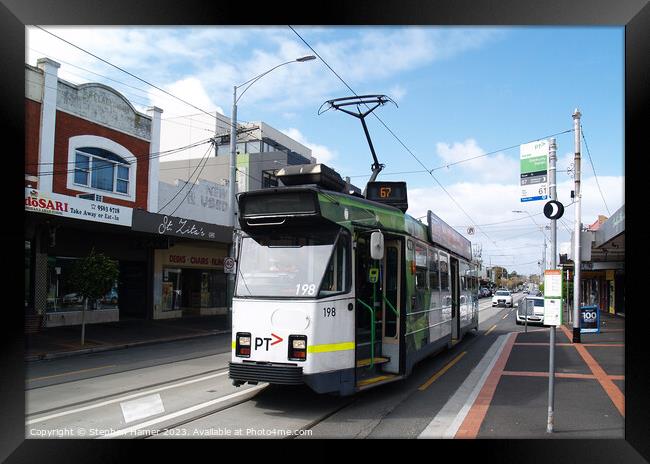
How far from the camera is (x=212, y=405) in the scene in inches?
318

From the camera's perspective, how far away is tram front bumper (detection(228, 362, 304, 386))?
23.4ft

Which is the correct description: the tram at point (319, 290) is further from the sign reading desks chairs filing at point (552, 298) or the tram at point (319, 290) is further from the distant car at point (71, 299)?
the distant car at point (71, 299)

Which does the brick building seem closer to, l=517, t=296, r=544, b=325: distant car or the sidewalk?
the sidewalk

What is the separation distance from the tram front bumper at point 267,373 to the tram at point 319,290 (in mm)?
14

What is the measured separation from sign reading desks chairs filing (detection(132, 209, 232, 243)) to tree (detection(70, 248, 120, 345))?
2.75 meters

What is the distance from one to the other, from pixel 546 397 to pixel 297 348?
4616 mm

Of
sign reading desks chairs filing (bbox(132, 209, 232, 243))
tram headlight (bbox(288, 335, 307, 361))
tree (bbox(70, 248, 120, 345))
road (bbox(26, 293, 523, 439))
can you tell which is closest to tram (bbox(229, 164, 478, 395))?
tram headlight (bbox(288, 335, 307, 361))

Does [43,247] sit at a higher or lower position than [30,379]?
higher

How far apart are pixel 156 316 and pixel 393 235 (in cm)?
1782

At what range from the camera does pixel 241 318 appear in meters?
7.69

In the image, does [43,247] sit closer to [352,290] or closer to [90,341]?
[90,341]

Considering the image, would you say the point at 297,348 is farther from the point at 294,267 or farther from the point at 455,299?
the point at 455,299
